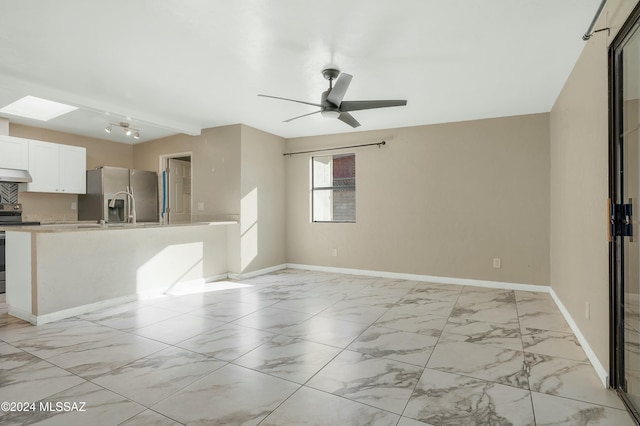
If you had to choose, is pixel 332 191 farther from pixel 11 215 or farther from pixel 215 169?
pixel 11 215

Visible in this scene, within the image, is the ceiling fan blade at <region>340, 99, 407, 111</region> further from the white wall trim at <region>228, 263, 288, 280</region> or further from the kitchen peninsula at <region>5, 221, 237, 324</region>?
the white wall trim at <region>228, 263, 288, 280</region>

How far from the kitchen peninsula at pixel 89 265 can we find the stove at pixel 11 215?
5.75ft

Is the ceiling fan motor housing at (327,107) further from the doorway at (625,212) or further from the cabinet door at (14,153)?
the cabinet door at (14,153)

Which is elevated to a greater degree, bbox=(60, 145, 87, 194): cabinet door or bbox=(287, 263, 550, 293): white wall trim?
bbox=(60, 145, 87, 194): cabinet door

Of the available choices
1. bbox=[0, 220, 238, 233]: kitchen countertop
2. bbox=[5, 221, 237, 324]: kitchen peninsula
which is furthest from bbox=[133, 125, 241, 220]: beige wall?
bbox=[5, 221, 237, 324]: kitchen peninsula

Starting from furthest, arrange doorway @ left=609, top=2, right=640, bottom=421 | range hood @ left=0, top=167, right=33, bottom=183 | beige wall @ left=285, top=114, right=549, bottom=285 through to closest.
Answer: range hood @ left=0, top=167, right=33, bottom=183 < beige wall @ left=285, top=114, right=549, bottom=285 < doorway @ left=609, top=2, right=640, bottom=421

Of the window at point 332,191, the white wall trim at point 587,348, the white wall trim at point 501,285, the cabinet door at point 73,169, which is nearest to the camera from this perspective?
the white wall trim at point 587,348

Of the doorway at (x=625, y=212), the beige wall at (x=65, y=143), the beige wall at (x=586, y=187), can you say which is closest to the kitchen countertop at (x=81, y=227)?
the beige wall at (x=65, y=143)

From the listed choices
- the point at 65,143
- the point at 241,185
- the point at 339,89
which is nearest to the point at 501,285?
the point at 339,89

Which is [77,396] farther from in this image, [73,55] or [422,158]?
[422,158]

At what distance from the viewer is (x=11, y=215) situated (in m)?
5.12

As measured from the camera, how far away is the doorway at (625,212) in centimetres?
181

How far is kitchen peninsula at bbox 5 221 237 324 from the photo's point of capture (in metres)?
3.29

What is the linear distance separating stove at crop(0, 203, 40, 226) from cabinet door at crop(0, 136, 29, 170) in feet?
2.10
